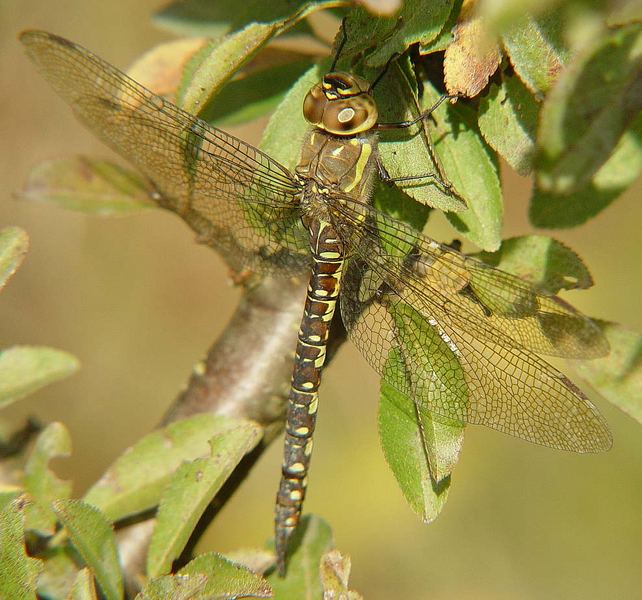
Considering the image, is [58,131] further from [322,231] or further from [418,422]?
[418,422]

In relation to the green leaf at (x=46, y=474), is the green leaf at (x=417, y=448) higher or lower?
higher

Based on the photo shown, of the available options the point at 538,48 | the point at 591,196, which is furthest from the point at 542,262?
the point at 538,48

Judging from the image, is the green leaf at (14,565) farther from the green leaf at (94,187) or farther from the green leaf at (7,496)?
the green leaf at (94,187)

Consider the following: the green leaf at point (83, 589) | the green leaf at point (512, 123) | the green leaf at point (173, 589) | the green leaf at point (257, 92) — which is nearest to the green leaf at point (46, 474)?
the green leaf at point (83, 589)

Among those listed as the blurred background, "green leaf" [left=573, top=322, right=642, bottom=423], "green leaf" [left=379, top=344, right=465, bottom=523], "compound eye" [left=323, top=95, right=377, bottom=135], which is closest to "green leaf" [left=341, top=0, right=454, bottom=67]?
"compound eye" [left=323, top=95, right=377, bottom=135]

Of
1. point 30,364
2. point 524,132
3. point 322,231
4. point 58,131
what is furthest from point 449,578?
point 58,131

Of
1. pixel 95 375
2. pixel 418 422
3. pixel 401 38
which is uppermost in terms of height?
pixel 401 38

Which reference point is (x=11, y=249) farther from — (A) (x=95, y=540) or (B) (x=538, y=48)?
(B) (x=538, y=48)
